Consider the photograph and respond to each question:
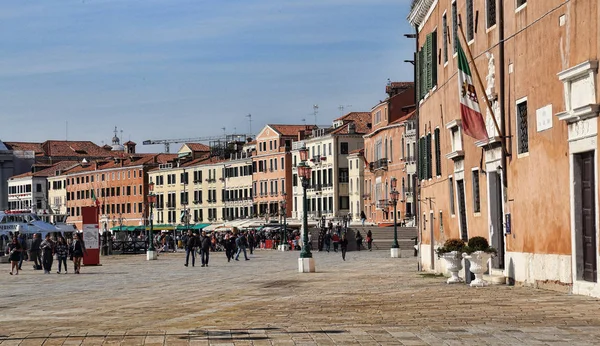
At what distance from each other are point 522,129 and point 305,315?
6240mm

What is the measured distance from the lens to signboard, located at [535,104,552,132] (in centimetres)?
1986

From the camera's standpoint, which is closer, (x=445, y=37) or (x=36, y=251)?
(x=445, y=37)

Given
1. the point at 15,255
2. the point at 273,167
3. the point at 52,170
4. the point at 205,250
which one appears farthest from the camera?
the point at 52,170

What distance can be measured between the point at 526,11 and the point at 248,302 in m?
6.99

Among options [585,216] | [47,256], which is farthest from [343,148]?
[585,216]

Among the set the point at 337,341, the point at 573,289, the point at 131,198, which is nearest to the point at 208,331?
the point at 337,341

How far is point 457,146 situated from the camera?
91.8ft

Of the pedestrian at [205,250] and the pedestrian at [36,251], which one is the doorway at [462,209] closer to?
the pedestrian at [205,250]

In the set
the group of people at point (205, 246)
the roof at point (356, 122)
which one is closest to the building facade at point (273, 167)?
the roof at point (356, 122)

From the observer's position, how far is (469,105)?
2323cm

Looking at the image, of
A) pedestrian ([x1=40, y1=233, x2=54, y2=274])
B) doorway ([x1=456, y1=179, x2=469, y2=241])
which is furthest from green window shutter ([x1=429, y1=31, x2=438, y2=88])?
pedestrian ([x1=40, y1=233, x2=54, y2=274])

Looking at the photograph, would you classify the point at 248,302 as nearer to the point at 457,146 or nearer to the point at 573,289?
the point at 573,289

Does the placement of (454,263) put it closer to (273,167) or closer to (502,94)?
(502,94)

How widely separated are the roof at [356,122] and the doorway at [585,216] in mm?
96612
